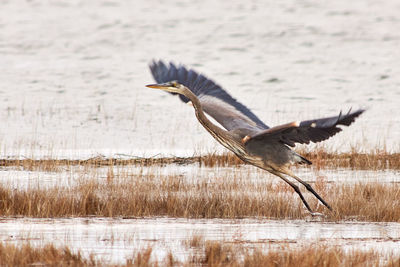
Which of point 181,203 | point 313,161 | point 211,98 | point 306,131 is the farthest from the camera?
point 313,161

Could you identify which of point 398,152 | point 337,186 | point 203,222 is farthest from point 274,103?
point 203,222

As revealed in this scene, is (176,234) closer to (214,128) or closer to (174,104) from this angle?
(214,128)

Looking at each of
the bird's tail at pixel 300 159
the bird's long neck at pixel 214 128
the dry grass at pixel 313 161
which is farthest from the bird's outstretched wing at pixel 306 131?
the dry grass at pixel 313 161

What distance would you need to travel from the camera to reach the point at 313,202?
8805 mm

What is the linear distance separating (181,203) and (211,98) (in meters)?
1.40

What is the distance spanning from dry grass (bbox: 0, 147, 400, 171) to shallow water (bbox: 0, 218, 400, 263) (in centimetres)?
443

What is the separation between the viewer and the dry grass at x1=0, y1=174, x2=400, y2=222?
7.98m

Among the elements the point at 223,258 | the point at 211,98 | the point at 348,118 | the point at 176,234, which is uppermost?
the point at 211,98

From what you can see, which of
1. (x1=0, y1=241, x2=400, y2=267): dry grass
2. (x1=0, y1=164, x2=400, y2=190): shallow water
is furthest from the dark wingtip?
(x1=0, y1=164, x2=400, y2=190): shallow water

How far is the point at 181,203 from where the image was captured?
8.23m

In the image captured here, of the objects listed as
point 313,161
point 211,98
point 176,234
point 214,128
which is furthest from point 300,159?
point 313,161

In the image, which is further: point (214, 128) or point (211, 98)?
point (211, 98)

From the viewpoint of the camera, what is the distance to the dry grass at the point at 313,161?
12156 millimetres

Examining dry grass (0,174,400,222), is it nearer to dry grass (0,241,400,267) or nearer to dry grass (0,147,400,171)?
dry grass (0,241,400,267)
